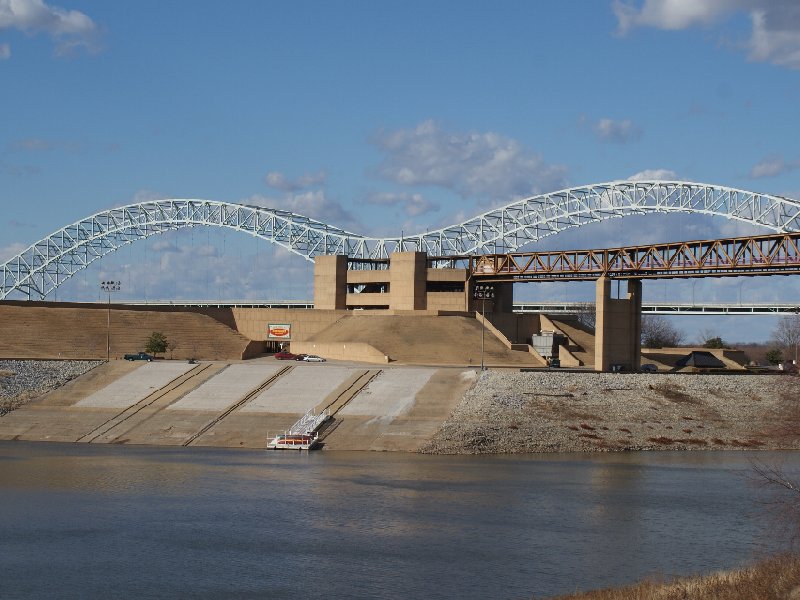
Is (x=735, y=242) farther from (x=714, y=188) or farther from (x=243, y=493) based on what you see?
(x=243, y=493)

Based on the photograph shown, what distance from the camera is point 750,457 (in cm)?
7294

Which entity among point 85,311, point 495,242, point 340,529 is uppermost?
point 495,242

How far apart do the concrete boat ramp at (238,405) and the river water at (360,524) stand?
7131mm

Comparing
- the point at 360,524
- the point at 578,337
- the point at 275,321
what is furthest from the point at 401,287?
the point at 360,524

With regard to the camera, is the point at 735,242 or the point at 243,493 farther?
the point at 735,242

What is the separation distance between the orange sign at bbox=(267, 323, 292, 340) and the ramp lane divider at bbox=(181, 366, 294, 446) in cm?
3285

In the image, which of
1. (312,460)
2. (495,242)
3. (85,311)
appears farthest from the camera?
(495,242)

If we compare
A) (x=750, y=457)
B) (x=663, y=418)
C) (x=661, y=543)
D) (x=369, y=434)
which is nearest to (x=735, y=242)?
(x=663, y=418)

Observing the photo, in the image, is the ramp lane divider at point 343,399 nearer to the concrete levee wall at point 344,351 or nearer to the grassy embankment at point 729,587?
the concrete levee wall at point 344,351

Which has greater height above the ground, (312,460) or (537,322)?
(537,322)

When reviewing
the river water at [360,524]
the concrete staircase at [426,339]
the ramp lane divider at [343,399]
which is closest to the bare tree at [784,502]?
the river water at [360,524]

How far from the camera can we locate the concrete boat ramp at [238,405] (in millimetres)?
77750

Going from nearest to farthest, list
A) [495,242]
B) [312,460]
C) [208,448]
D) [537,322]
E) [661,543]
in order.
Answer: [661,543], [312,460], [208,448], [537,322], [495,242]

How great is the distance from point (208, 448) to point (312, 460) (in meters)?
10.0
